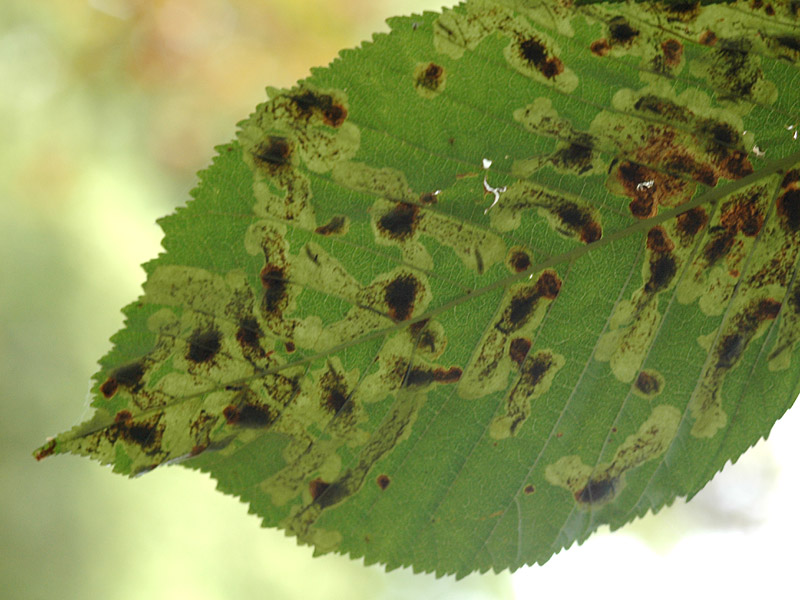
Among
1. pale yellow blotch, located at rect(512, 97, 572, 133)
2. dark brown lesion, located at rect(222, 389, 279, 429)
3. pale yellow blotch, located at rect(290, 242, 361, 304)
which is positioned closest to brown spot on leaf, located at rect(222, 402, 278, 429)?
dark brown lesion, located at rect(222, 389, 279, 429)

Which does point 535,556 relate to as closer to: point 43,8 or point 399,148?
point 399,148

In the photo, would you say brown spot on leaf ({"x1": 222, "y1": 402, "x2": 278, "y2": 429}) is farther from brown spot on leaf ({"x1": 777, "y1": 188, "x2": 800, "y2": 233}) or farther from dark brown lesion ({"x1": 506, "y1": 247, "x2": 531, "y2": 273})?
brown spot on leaf ({"x1": 777, "y1": 188, "x2": 800, "y2": 233})

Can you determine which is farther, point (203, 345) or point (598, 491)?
point (598, 491)

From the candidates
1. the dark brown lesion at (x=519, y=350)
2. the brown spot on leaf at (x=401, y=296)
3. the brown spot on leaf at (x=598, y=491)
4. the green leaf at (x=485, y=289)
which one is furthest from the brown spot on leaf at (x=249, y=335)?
the brown spot on leaf at (x=598, y=491)

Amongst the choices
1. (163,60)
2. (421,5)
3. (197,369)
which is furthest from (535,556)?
(163,60)

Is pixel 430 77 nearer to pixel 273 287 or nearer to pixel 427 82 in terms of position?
pixel 427 82

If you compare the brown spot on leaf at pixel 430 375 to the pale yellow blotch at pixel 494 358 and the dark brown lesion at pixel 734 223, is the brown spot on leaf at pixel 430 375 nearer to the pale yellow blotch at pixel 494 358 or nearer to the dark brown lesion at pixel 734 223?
the pale yellow blotch at pixel 494 358

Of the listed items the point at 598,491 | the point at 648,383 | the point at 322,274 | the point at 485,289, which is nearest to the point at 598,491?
the point at 598,491
